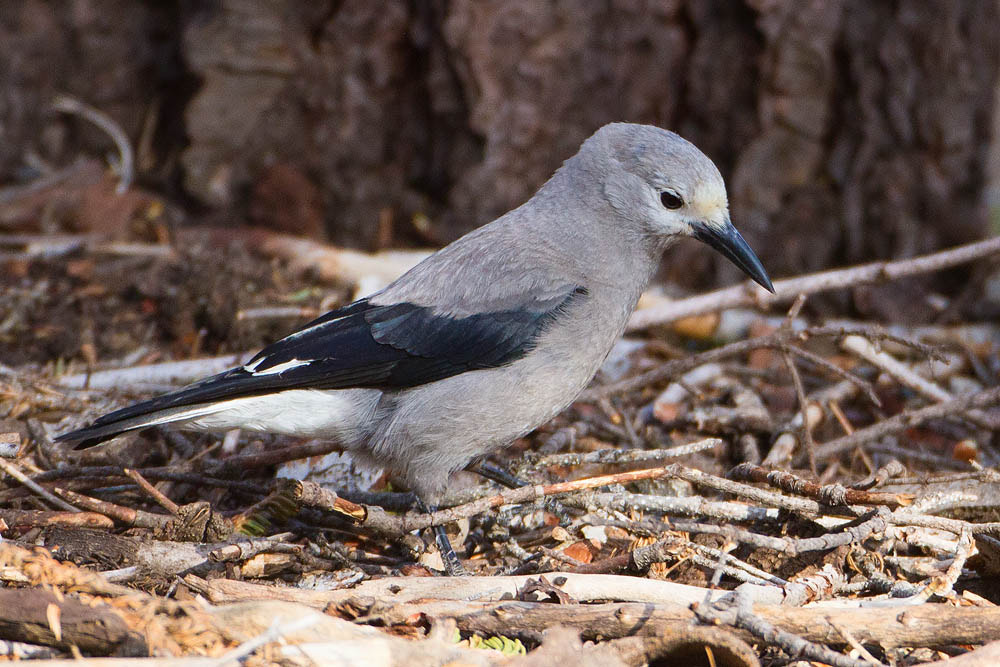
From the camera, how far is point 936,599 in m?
2.64

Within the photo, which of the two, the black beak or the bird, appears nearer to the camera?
the bird

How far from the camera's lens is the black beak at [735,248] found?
3.38 metres

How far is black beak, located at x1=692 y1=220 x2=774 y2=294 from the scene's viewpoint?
11.1 ft

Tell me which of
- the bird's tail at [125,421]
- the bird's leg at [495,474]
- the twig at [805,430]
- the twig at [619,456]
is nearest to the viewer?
the bird's tail at [125,421]

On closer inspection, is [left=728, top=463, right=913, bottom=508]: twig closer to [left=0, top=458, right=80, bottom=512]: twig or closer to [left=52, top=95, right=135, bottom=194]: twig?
[left=0, top=458, right=80, bottom=512]: twig

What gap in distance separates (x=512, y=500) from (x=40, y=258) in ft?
10.3

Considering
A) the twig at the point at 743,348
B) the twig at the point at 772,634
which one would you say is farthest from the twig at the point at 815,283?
Result: the twig at the point at 772,634

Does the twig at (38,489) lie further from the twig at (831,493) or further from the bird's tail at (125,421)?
the twig at (831,493)

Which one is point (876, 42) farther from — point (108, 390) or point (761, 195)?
point (108, 390)

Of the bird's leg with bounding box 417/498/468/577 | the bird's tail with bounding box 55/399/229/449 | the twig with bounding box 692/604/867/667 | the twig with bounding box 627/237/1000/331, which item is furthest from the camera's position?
the twig with bounding box 627/237/1000/331

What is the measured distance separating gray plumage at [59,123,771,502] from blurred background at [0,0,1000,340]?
144 cm

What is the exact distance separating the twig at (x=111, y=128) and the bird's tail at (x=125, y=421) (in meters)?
2.78

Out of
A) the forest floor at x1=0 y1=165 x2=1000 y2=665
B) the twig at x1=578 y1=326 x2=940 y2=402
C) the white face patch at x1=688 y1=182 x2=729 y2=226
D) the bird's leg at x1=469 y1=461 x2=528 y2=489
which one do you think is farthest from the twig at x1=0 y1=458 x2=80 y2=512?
the white face patch at x1=688 y1=182 x2=729 y2=226

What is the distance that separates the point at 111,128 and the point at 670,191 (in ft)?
11.7
